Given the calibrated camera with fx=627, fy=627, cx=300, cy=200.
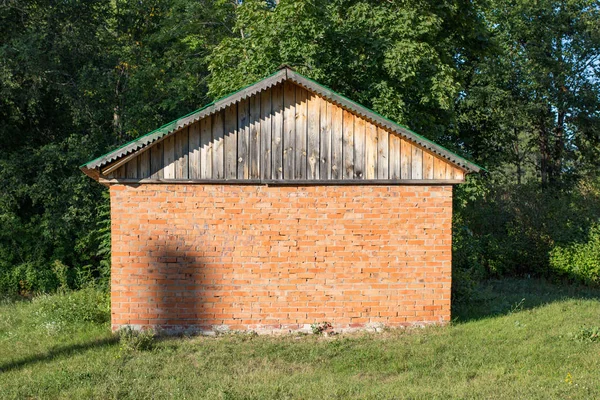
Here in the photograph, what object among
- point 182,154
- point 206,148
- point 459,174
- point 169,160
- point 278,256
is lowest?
point 278,256

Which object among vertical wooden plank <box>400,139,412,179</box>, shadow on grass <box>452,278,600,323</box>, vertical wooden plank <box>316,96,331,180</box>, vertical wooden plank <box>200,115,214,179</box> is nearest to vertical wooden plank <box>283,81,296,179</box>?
vertical wooden plank <box>316,96,331,180</box>

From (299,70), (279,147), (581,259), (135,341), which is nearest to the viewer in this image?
(135,341)

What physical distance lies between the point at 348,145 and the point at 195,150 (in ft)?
9.02

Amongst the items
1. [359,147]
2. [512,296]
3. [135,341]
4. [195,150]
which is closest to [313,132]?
[359,147]

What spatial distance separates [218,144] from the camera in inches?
442

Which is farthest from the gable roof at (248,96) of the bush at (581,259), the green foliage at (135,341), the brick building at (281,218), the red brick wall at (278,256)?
the bush at (581,259)

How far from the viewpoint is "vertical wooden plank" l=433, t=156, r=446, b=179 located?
11453 mm

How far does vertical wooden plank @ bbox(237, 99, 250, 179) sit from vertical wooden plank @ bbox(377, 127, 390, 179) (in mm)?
2364

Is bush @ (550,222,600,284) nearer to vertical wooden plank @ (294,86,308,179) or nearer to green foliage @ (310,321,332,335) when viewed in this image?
green foliage @ (310,321,332,335)

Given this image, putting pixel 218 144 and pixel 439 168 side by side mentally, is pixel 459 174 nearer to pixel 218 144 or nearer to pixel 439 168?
Answer: pixel 439 168

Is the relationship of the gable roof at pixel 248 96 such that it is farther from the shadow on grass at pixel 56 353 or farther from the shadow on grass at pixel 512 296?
the shadow on grass at pixel 512 296

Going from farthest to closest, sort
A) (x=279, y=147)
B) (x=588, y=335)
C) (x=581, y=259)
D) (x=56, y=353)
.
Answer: (x=581, y=259) < (x=279, y=147) < (x=588, y=335) < (x=56, y=353)

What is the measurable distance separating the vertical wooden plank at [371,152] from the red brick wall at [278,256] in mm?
358

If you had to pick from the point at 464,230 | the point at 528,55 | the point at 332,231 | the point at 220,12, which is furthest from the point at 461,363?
the point at 528,55
